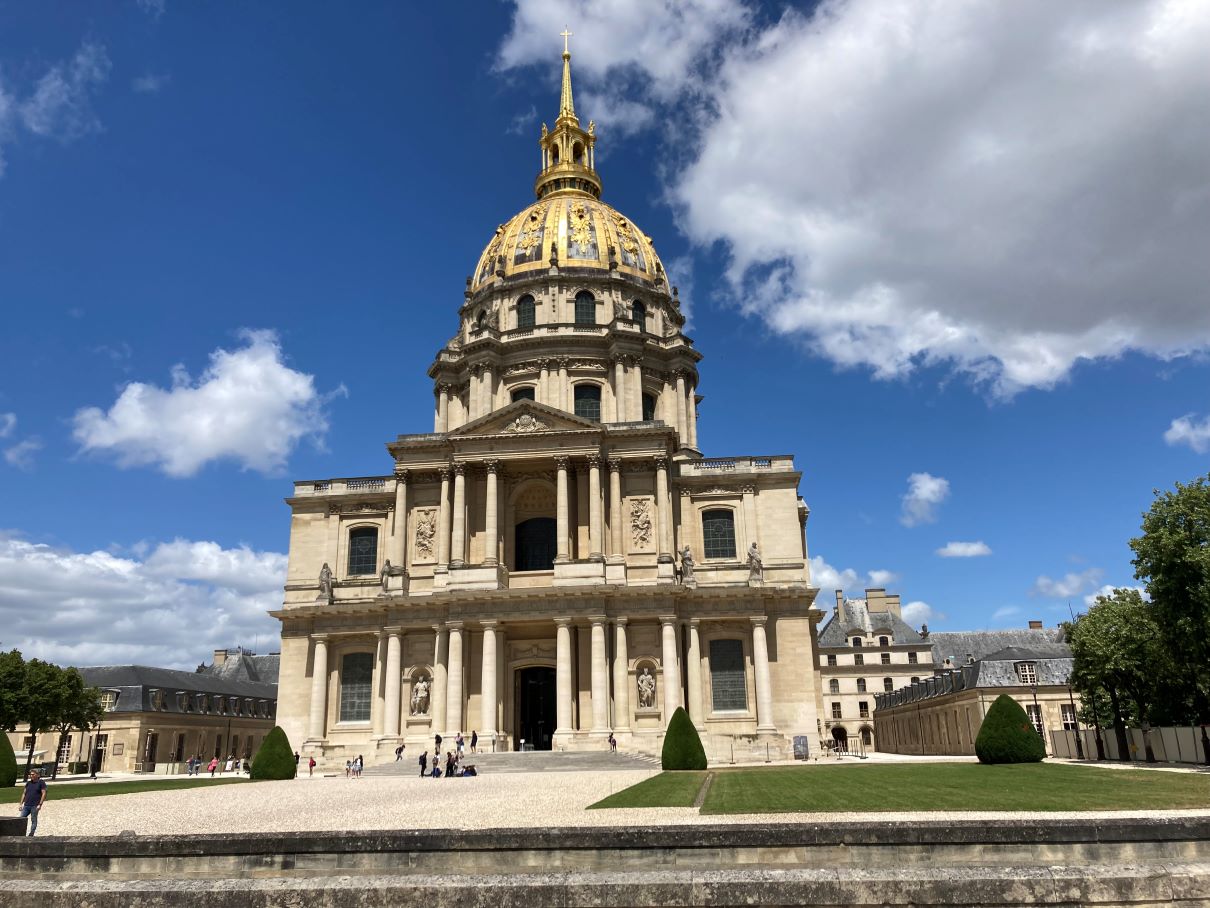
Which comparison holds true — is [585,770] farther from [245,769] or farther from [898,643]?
[898,643]

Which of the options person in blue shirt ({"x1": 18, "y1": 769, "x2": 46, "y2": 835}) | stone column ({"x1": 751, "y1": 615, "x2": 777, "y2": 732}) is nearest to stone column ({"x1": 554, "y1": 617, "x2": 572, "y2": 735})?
stone column ({"x1": 751, "y1": 615, "x2": 777, "y2": 732})

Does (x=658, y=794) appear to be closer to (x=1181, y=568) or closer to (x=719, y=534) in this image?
(x=1181, y=568)

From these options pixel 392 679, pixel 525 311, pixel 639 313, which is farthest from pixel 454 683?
pixel 639 313

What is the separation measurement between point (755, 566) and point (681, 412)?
1444 cm

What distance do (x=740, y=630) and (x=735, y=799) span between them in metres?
25.3

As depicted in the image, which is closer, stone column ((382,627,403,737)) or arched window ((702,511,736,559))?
stone column ((382,627,403,737))

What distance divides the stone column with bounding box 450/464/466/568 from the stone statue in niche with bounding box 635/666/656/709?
9.93 metres

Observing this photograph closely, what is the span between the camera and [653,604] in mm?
42656

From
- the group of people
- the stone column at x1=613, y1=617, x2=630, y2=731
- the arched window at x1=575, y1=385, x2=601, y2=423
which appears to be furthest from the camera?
the arched window at x1=575, y1=385, x2=601, y2=423

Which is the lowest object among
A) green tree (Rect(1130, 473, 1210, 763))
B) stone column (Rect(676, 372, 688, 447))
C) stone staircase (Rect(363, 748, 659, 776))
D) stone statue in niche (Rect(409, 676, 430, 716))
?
stone staircase (Rect(363, 748, 659, 776))

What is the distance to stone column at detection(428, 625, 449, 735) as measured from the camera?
42.3 m

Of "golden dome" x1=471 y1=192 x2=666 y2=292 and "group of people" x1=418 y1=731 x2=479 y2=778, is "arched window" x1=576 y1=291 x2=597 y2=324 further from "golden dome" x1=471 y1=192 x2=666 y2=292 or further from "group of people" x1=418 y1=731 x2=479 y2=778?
"group of people" x1=418 y1=731 x2=479 y2=778

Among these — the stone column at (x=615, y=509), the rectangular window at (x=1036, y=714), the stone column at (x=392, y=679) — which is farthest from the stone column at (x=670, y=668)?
the rectangular window at (x=1036, y=714)

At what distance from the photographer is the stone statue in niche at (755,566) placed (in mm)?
44938
